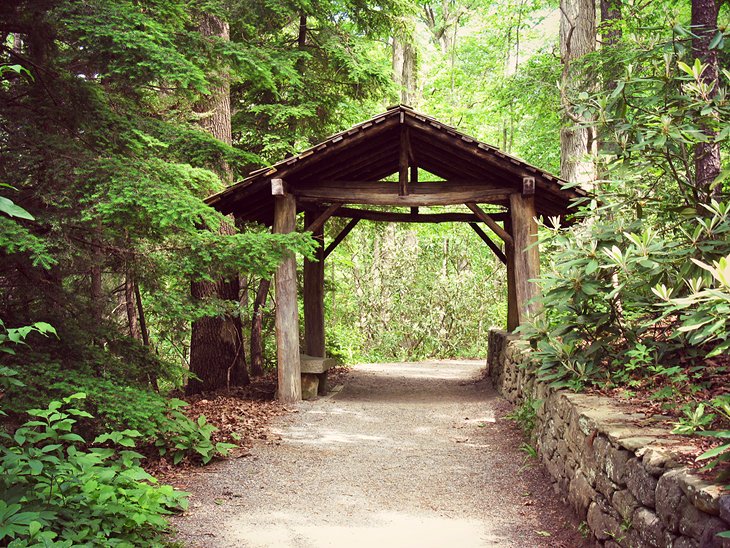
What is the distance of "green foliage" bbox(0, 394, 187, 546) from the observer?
3400 mm

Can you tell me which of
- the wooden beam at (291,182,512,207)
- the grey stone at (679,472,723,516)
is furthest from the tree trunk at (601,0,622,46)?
the grey stone at (679,472,723,516)

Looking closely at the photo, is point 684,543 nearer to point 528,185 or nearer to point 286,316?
point 528,185

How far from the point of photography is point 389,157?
11.7 m

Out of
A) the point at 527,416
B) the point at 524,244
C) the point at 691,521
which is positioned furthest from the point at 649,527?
the point at 524,244

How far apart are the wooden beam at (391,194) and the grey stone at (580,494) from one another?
19.5ft

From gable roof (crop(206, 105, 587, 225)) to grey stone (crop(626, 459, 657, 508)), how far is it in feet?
20.7

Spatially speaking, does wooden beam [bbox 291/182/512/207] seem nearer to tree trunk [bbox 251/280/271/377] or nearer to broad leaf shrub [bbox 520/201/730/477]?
tree trunk [bbox 251/280/271/377]

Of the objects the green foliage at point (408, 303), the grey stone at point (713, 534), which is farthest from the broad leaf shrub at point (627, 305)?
the green foliage at point (408, 303)

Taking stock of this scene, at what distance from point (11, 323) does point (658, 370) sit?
4.87 metres

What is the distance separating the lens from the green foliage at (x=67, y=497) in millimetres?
3400

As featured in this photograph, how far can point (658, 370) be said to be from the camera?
4.77m

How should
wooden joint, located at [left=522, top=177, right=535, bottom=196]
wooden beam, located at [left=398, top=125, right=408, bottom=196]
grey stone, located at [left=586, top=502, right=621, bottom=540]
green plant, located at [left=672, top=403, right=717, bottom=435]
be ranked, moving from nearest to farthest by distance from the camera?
1. green plant, located at [left=672, top=403, right=717, bottom=435]
2. grey stone, located at [left=586, top=502, right=621, bottom=540]
3. wooden joint, located at [left=522, top=177, right=535, bottom=196]
4. wooden beam, located at [left=398, top=125, right=408, bottom=196]

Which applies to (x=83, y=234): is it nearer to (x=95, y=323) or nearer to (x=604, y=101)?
(x=95, y=323)

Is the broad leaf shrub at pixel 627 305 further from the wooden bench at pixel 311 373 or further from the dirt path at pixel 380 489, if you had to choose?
the wooden bench at pixel 311 373
